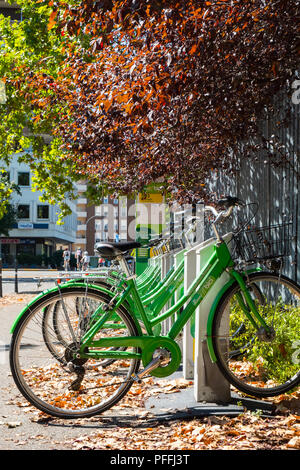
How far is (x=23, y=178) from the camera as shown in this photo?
72375mm

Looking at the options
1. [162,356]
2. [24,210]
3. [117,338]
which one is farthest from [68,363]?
[24,210]

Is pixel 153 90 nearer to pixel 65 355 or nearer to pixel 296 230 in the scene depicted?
pixel 65 355

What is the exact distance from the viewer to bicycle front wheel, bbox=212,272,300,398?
4590 millimetres

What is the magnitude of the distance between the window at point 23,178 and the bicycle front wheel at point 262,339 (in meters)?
68.7

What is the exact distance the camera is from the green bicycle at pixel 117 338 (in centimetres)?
452

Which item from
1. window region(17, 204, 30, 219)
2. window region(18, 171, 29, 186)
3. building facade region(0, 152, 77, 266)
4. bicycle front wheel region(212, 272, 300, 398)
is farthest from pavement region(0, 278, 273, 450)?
window region(17, 204, 30, 219)

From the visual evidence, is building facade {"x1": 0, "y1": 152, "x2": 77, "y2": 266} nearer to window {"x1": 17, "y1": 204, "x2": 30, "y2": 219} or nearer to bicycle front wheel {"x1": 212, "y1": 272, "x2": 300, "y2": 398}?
window {"x1": 17, "y1": 204, "x2": 30, "y2": 219}

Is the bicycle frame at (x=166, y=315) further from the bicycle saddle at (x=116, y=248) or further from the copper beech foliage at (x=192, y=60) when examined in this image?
the copper beech foliage at (x=192, y=60)

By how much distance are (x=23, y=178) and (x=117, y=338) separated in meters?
69.6

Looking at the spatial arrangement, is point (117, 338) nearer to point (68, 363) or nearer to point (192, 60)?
point (68, 363)

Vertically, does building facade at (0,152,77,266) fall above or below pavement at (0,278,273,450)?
above

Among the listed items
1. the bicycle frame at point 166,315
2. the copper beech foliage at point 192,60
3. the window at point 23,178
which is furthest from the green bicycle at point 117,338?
the window at point 23,178

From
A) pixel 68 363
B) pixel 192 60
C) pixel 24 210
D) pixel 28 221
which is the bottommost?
pixel 68 363

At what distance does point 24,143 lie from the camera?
61.8 feet
